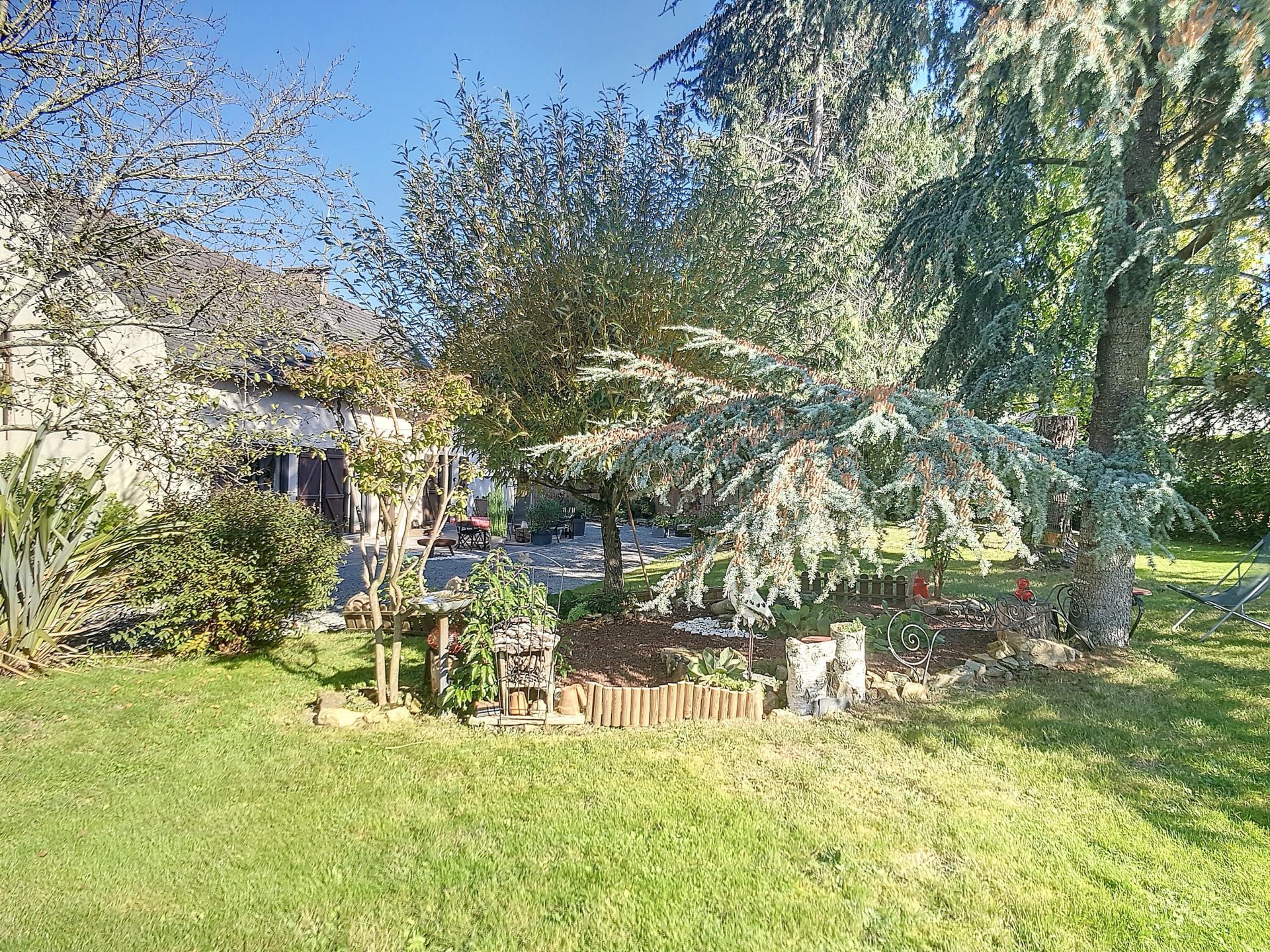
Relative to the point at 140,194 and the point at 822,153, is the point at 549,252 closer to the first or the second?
the point at 140,194

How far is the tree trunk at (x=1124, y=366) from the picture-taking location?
20.5 ft

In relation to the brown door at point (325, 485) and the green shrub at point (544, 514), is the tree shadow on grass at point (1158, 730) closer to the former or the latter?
the green shrub at point (544, 514)

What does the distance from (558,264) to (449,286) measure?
153 cm

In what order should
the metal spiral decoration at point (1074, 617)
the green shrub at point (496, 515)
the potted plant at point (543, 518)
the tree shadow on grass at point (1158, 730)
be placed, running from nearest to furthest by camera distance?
the tree shadow on grass at point (1158, 730) → the metal spiral decoration at point (1074, 617) → the green shrub at point (496, 515) → the potted plant at point (543, 518)

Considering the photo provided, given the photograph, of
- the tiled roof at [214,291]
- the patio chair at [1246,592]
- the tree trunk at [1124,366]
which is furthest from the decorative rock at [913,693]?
the tiled roof at [214,291]

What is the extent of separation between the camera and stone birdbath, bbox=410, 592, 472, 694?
5.36 m

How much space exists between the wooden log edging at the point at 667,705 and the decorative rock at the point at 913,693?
151 centimetres

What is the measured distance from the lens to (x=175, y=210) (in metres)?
6.09

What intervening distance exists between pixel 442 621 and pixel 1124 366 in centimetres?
771

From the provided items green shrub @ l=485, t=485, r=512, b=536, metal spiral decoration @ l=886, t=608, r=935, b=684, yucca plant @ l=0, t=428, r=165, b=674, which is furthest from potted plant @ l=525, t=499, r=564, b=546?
metal spiral decoration @ l=886, t=608, r=935, b=684

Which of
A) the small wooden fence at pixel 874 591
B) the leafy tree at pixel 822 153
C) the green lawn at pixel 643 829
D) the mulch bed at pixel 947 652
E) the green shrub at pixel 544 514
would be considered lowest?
the green lawn at pixel 643 829

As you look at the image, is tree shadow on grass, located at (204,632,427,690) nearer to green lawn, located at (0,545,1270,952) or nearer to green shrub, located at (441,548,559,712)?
green lawn, located at (0,545,1270,952)

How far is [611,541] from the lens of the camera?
30.5 ft

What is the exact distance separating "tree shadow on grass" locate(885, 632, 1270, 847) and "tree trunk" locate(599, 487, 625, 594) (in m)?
4.92
